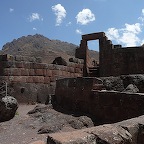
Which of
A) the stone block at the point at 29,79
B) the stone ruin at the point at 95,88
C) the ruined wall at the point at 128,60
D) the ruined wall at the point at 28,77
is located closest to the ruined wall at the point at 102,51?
the stone ruin at the point at 95,88

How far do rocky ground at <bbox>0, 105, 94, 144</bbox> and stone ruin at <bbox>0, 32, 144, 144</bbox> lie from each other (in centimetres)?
67

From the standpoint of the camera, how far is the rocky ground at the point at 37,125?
6.82m

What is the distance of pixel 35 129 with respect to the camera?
769 cm

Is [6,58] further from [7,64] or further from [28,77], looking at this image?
[28,77]

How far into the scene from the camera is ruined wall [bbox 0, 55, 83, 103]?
12.9 metres

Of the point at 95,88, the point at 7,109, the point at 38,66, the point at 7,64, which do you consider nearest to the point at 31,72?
the point at 38,66

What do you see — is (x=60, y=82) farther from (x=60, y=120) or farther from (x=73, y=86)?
(x=60, y=120)

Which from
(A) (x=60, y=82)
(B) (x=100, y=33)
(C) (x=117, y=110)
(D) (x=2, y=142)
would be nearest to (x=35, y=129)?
(D) (x=2, y=142)

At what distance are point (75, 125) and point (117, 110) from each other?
1335 millimetres

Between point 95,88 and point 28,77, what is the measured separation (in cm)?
569

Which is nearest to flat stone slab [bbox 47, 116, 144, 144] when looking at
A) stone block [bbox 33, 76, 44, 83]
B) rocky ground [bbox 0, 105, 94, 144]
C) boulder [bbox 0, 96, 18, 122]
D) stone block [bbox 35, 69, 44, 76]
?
rocky ground [bbox 0, 105, 94, 144]

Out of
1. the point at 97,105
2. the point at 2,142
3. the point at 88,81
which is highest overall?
the point at 88,81

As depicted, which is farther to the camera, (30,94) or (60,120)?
(30,94)

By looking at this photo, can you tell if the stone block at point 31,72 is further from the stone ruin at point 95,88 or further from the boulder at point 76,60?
the boulder at point 76,60
